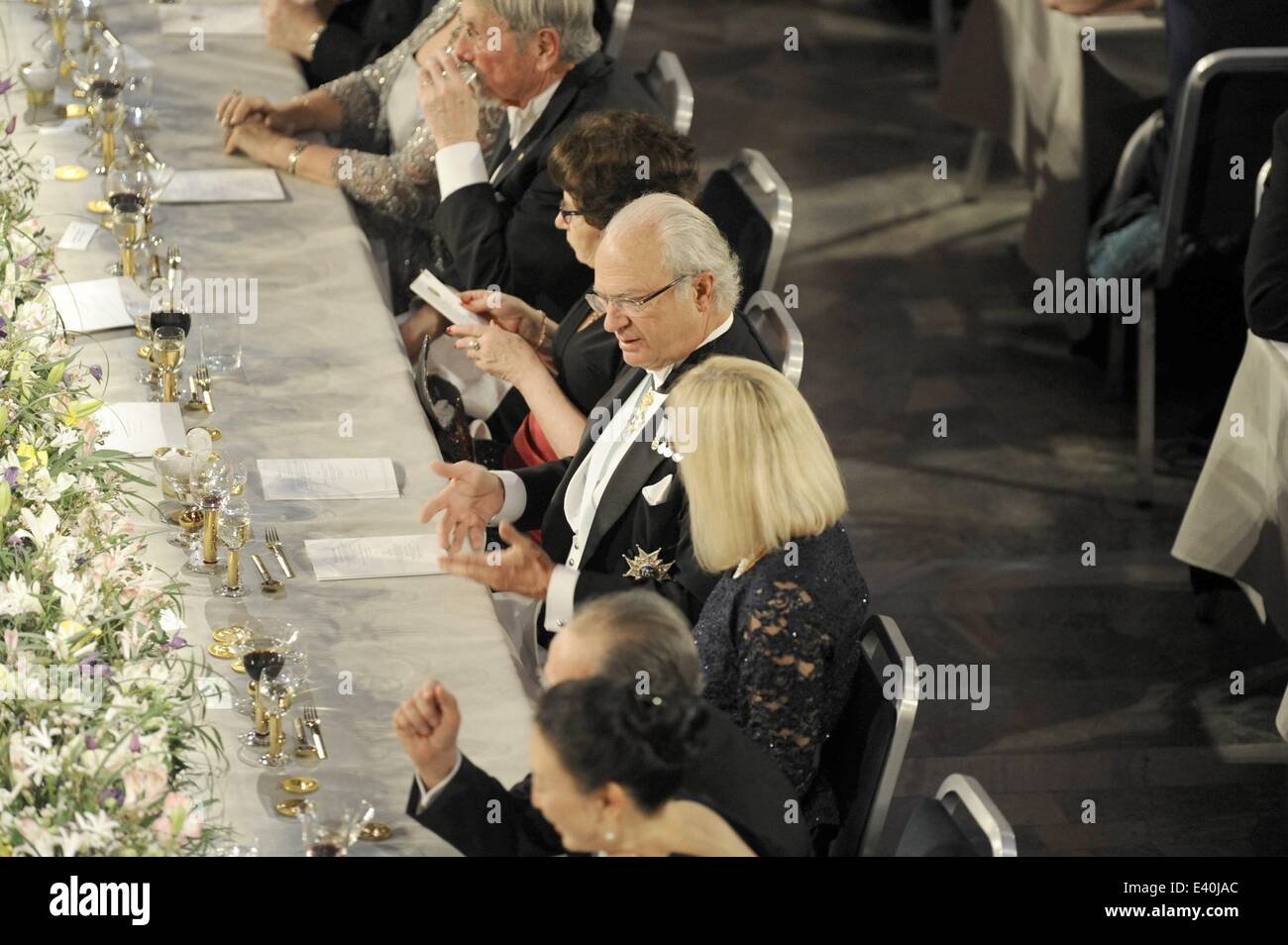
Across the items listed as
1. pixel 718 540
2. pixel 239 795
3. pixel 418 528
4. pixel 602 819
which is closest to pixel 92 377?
pixel 418 528

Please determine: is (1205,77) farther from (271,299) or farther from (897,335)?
(271,299)

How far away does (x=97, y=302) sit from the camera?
398 centimetres

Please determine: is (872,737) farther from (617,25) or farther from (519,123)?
(617,25)

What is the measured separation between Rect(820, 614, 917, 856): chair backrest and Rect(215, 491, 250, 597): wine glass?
41.7 inches

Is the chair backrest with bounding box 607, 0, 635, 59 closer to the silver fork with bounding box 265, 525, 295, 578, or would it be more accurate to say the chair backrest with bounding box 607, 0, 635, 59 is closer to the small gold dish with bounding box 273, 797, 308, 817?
the silver fork with bounding box 265, 525, 295, 578

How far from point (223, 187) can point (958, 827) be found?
2.91 m

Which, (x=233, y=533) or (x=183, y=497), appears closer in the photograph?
(x=233, y=533)

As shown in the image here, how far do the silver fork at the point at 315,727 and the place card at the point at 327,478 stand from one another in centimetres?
68

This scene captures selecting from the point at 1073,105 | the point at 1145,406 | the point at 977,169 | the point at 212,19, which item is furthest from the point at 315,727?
the point at 977,169

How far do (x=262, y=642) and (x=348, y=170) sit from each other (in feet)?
7.01

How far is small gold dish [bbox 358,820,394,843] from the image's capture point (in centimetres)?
255

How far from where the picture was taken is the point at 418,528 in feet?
10.9

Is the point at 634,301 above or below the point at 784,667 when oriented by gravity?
above
